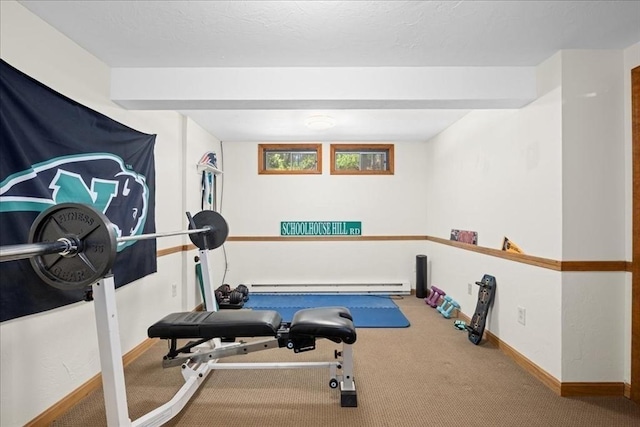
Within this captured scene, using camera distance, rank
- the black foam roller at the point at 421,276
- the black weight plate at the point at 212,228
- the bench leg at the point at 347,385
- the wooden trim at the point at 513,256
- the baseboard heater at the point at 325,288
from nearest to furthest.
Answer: the bench leg at the point at 347,385
the wooden trim at the point at 513,256
the black weight plate at the point at 212,228
the black foam roller at the point at 421,276
the baseboard heater at the point at 325,288

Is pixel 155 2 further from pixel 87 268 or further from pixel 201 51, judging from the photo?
pixel 87 268

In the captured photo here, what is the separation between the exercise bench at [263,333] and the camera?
1976 mm

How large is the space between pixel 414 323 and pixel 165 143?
3288 millimetres

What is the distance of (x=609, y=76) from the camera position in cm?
215

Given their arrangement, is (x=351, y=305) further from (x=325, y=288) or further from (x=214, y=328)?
(x=214, y=328)

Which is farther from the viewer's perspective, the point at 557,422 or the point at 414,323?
the point at 414,323

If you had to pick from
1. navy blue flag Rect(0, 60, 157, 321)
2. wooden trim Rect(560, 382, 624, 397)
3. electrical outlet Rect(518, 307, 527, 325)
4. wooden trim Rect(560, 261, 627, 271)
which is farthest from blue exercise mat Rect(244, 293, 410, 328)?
navy blue flag Rect(0, 60, 157, 321)

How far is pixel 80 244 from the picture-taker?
123 cm

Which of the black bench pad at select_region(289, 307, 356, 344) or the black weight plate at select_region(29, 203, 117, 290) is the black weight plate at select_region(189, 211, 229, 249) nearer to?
the black bench pad at select_region(289, 307, 356, 344)

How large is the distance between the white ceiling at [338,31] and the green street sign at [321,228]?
9.37ft

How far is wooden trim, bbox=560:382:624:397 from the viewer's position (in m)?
2.15

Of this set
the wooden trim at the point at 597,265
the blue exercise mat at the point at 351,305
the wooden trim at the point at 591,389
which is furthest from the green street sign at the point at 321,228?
the wooden trim at the point at 591,389

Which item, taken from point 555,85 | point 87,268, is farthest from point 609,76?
point 87,268

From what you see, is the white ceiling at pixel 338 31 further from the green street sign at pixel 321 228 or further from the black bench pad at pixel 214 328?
the green street sign at pixel 321 228
